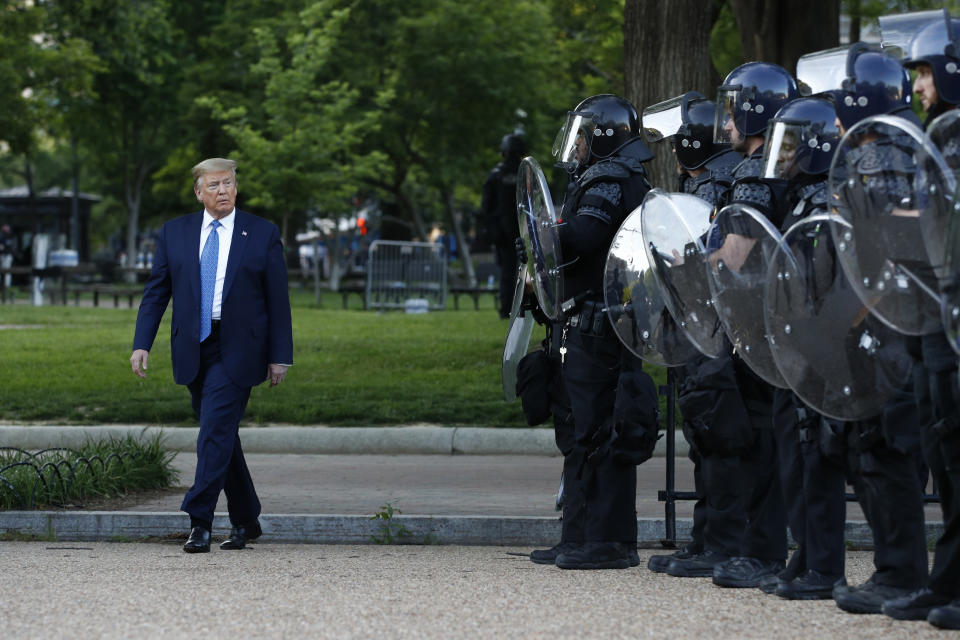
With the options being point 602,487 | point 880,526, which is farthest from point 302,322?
point 880,526

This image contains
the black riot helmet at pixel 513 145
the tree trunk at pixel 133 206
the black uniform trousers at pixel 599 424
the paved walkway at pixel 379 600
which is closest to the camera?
the paved walkway at pixel 379 600

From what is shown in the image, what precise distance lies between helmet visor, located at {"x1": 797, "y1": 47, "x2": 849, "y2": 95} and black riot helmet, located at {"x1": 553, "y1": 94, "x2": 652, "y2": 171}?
37.4 inches

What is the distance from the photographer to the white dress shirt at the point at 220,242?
716 cm

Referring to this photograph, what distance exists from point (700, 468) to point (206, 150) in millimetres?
35468

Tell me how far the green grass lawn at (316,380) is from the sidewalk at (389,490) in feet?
1.93

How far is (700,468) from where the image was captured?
6359 mm

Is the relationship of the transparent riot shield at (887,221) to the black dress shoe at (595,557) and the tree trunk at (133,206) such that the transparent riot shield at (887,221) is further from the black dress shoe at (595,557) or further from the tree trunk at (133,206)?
the tree trunk at (133,206)

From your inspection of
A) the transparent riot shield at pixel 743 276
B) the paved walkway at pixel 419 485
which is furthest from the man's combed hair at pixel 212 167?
the transparent riot shield at pixel 743 276

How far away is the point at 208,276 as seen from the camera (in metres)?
7.18

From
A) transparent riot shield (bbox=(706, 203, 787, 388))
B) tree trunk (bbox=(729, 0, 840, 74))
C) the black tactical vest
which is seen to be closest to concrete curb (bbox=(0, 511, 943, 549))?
the black tactical vest

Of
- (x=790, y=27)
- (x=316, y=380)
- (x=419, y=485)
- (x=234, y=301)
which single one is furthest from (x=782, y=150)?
(x=790, y=27)

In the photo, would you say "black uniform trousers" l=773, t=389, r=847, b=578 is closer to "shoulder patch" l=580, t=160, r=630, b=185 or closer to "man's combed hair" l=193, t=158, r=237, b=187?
"shoulder patch" l=580, t=160, r=630, b=185

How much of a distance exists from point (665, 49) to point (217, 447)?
21.1 ft

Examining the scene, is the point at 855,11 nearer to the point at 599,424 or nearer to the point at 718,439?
the point at 599,424
